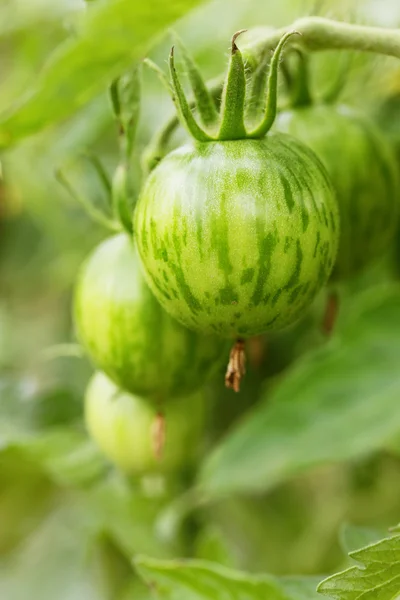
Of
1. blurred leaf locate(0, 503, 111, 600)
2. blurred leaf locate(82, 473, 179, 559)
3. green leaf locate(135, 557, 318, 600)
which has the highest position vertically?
green leaf locate(135, 557, 318, 600)

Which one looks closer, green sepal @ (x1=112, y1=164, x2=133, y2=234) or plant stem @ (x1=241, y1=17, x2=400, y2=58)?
plant stem @ (x1=241, y1=17, x2=400, y2=58)

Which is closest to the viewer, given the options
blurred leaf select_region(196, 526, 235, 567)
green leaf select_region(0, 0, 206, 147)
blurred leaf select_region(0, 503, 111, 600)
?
green leaf select_region(0, 0, 206, 147)

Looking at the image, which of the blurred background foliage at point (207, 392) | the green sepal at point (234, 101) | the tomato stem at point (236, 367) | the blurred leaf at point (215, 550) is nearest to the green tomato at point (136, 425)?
the blurred background foliage at point (207, 392)

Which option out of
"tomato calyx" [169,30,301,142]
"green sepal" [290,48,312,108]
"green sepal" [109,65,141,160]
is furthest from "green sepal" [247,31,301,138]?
"green sepal" [290,48,312,108]

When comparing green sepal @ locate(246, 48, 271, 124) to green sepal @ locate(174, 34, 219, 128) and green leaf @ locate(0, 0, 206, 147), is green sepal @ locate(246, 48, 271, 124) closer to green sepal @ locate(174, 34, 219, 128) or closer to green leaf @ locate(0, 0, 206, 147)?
green sepal @ locate(174, 34, 219, 128)

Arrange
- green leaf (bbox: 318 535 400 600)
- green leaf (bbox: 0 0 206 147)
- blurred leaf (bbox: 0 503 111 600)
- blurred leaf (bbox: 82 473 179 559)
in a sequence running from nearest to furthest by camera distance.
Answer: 1. green leaf (bbox: 318 535 400 600)
2. green leaf (bbox: 0 0 206 147)
3. blurred leaf (bbox: 82 473 179 559)
4. blurred leaf (bbox: 0 503 111 600)

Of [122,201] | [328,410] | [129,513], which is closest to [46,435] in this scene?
[129,513]

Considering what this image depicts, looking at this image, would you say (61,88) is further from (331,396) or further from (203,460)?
(203,460)
